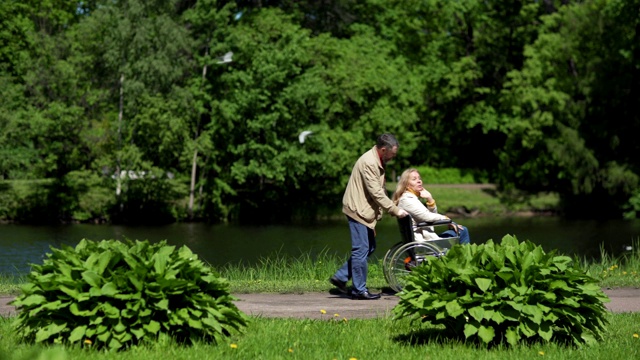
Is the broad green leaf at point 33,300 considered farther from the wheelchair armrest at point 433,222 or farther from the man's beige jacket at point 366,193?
the wheelchair armrest at point 433,222

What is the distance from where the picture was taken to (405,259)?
10922mm

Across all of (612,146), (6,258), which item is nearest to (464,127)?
(612,146)

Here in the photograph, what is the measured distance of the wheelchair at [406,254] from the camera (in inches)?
426

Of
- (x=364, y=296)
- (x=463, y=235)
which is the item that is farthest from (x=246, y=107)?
(x=364, y=296)

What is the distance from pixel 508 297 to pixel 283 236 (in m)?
25.9

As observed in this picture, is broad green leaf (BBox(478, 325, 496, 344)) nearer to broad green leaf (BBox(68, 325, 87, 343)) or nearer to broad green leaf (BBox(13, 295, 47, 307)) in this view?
broad green leaf (BBox(68, 325, 87, 343))

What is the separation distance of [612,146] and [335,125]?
38.8 ft

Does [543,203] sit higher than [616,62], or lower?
lower

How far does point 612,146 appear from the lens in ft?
139

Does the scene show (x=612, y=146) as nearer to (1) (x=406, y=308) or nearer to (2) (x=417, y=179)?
(2) (x=417, y=179)

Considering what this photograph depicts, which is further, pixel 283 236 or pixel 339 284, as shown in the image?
pixel 283 236

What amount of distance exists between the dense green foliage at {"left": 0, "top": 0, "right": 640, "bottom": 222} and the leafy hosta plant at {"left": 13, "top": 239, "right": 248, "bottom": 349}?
32.0 metres

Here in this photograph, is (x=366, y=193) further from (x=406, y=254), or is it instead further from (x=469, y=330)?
(x=469, y=330)

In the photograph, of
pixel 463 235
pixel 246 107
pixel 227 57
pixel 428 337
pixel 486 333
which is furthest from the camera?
pixel 246 107
